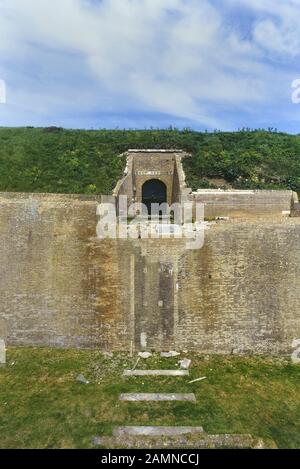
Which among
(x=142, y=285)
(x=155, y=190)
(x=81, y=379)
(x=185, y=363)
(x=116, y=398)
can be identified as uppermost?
(x=155, y=190)

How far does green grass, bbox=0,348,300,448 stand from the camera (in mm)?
7188

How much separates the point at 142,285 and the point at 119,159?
1078 centimetres

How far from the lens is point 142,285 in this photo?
9883 millimetres

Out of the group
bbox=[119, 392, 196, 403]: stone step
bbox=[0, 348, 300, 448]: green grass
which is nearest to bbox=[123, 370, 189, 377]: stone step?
bbox=[0, 348, 300, 448]: green grass

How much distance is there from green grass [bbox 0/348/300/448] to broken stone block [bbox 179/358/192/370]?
14cm

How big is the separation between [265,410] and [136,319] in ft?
11.8

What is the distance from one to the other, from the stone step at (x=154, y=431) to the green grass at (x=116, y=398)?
0.19 m

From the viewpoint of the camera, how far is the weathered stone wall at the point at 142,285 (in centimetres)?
987

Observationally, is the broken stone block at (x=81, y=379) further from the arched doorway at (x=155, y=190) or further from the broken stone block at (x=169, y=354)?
the arched doorway at (x=155, y=190)

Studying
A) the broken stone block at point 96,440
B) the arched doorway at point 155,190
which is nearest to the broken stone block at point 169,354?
the broken stone block at point 96,440

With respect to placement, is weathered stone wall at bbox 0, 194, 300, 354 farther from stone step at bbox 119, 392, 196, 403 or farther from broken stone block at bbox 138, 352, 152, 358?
stone step at bbox 119, 392, 196, 403

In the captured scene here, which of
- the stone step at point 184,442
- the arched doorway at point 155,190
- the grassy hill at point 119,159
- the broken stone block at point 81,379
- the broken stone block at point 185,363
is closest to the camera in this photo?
the stone step at point 184,442

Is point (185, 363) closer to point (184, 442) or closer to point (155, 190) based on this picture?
point (184, 442)

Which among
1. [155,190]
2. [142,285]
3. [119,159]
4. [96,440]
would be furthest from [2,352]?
[155,190]
